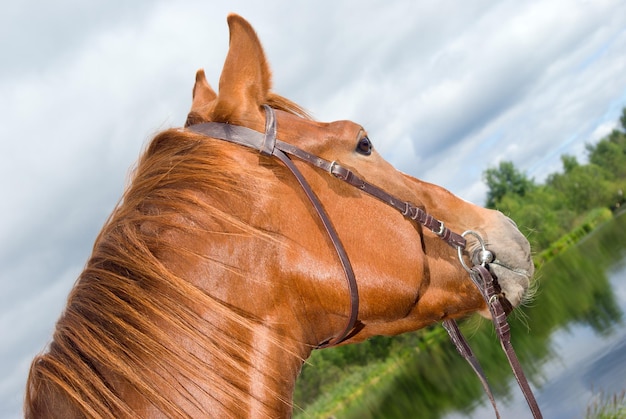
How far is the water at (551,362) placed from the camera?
55.5 feet

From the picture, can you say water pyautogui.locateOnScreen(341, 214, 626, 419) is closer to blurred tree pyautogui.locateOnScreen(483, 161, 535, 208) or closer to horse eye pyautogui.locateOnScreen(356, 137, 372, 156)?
horse eye pyautogui.locateOnScreen(356, 137, 372, 156)

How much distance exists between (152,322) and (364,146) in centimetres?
133

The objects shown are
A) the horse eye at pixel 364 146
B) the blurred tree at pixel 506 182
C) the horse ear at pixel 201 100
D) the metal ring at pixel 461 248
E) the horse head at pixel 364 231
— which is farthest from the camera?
the blurred tree at pixel 506 182

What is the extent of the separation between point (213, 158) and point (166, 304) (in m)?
0.66

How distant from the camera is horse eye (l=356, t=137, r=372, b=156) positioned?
278cm

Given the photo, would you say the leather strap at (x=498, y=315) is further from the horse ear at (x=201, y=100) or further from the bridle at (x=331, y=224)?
the horse ear at (x=201, y=100)

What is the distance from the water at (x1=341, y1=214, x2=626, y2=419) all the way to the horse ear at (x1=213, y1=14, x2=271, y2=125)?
760 cm

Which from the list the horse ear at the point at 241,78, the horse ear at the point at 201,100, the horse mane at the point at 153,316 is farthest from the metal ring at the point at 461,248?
the horse ear at the point at 201,100

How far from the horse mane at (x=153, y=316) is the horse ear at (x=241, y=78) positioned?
219 millimetres

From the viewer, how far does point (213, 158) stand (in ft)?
7.85

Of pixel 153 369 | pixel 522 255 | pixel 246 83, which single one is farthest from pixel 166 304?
pixel 522 255

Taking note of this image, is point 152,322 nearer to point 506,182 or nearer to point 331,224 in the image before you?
point 331,224

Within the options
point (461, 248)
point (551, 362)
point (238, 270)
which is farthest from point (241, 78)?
point (551, 362)

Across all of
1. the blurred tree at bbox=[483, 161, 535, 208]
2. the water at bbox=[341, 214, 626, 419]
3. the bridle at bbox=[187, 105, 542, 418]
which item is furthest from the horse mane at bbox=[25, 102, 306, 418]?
the blurred tree at bbox=[483, 161, 535, 208]
